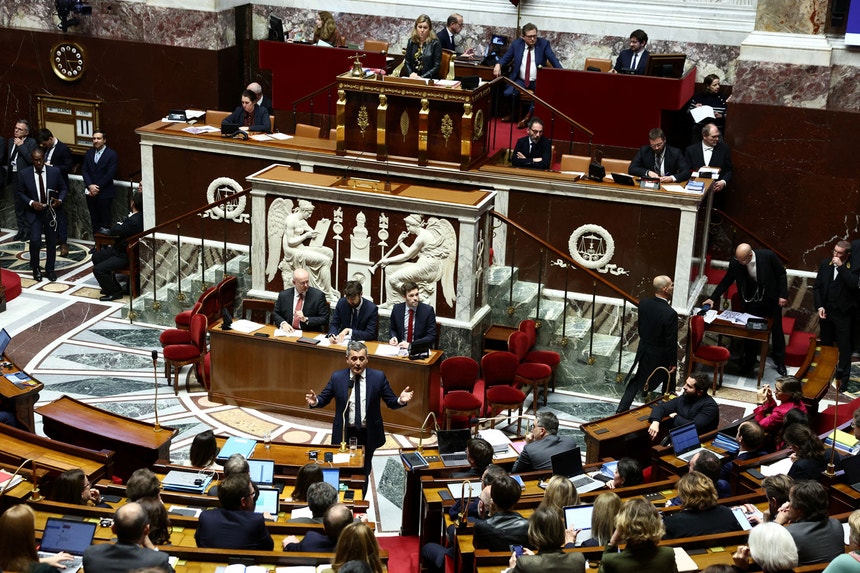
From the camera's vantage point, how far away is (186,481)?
8328mm

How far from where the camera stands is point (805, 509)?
273 inches

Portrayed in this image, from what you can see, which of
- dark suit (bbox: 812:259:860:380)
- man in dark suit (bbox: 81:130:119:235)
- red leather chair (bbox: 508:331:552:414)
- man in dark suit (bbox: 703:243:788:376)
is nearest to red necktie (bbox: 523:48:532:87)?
man in dark suit (bbox: 703:243:788:376)

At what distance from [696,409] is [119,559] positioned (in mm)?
5162

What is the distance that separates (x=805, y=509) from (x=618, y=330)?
6.11 m

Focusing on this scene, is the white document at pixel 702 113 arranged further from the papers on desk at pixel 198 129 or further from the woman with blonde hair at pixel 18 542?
the woman with blonde hair at pixel 18 542

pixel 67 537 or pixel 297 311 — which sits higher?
pixel 297 311

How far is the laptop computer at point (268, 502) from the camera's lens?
7936 millimetres

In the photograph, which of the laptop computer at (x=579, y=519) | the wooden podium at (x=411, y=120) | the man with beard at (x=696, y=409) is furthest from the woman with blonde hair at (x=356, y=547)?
the wooden podium at (x=411, y=120)

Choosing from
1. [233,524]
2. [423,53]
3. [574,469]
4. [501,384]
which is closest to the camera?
[233,524]

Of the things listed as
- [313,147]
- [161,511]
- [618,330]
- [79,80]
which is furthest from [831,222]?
[79,80]

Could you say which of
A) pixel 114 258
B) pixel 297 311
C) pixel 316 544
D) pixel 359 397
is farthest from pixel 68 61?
pixel 316 544

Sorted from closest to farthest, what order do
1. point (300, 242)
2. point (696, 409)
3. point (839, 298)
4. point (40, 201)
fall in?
1. point (696, 409)
2. point (300, 242)
3. point (839, 298)
4. point (40, 201)

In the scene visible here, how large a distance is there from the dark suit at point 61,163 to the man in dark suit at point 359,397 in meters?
7.73

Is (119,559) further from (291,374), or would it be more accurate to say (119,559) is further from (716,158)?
(716,158)
